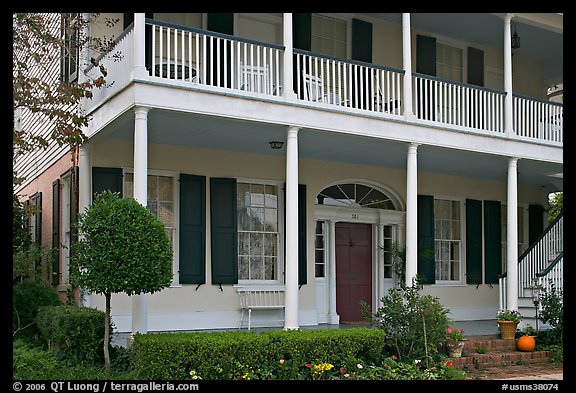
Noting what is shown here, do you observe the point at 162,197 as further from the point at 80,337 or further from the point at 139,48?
the point at 80,337

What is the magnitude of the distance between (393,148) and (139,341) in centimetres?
603

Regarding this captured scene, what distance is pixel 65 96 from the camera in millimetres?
10828

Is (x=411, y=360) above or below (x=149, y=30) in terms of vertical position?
below

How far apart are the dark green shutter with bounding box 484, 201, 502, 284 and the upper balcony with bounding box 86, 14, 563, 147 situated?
2.56 m

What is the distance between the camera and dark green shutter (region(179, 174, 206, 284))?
12.5m

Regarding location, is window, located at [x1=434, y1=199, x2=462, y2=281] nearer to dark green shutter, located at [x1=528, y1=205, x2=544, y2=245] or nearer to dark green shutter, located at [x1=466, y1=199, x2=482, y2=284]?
dark green shutter, located at [x1=466, y1=199, x2=482, y2=284]

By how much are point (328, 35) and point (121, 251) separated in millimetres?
7013

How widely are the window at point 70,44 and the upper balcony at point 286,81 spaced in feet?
2.22

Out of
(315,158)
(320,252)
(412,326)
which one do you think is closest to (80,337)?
(412,326)

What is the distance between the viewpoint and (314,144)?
12578 mm
